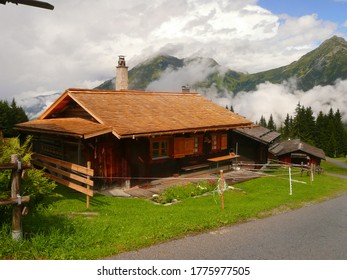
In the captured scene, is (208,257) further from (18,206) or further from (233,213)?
(18,206)

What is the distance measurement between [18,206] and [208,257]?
174 inches

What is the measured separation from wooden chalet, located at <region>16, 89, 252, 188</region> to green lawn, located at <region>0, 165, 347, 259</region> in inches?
89.9

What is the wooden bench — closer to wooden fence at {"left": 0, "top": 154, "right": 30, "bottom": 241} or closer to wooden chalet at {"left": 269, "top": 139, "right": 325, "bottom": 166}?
wooden fence at {"left": 0, "top": 154, "right": 30, "bottom": 241}

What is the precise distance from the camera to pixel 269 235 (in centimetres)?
884

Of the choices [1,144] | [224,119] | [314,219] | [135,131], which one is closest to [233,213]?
[314,219]

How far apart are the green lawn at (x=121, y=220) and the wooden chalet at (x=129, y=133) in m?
2.28

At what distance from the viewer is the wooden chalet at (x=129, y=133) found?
14969 millimetres

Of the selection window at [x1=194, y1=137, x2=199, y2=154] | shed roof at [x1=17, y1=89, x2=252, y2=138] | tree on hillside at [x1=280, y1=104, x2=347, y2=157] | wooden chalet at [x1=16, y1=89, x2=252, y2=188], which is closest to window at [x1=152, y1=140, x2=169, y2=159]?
wooden chalet at [x1=16, y1=89, x2=252, y2=188]

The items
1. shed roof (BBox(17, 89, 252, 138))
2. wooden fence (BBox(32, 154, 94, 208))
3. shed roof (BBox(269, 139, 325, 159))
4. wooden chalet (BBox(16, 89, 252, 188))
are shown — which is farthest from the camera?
shed roof (BBox(269, 139, 325, 159))

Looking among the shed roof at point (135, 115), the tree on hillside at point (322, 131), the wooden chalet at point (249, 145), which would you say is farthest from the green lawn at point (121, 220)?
the tree on hillside at point (322, 131)

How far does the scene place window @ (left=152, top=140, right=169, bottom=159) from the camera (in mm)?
16875

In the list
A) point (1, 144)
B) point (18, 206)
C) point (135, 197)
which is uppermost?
point (1, 144)

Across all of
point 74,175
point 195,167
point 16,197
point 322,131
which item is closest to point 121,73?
point 195,167

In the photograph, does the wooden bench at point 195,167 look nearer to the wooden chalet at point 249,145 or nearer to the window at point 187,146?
the window at point 187,146
